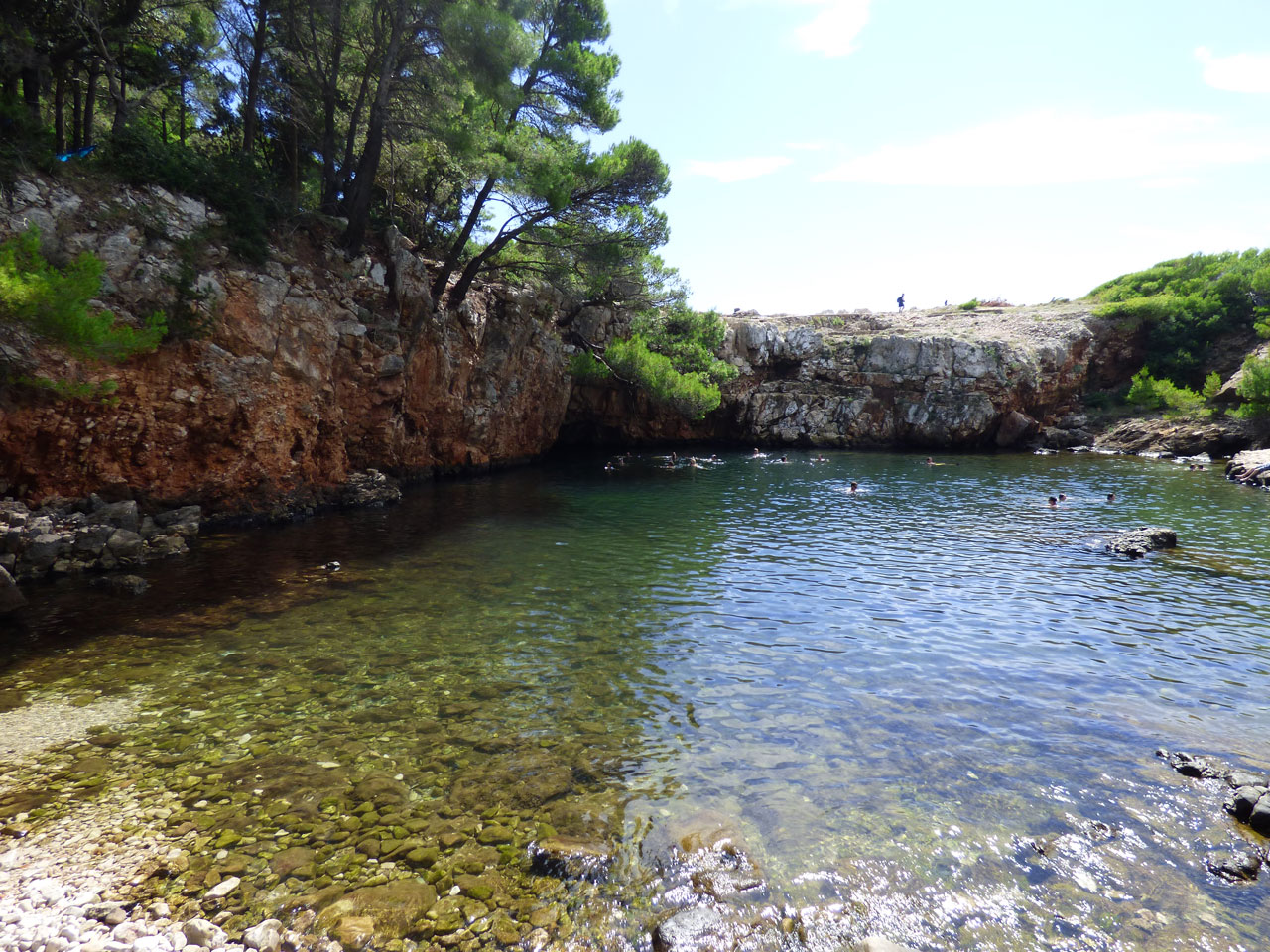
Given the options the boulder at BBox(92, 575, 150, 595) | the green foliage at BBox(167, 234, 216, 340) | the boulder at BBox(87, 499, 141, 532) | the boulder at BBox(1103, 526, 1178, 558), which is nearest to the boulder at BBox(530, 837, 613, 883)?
the boulder at BBox(92, 575, 150, 595)

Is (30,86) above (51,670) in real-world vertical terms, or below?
above

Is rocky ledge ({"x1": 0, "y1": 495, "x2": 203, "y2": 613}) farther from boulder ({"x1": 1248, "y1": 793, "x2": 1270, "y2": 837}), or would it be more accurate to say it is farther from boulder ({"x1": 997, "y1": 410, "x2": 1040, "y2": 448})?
boulder ({"x1": 997, "y1": 410, "x2": 1040, "y2": 448})

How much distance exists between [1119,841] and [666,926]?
4.44 metres

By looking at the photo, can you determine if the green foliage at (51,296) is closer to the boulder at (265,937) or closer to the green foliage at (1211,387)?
the boulder at (265,937)

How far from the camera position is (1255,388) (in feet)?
122

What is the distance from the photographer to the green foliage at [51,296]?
10.9 m

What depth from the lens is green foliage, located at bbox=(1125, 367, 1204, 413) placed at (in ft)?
146

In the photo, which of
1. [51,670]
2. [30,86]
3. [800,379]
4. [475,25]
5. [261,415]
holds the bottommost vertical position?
[51,670]

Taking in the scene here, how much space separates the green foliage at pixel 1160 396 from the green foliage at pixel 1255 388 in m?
5.20

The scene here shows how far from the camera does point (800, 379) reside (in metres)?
51.1

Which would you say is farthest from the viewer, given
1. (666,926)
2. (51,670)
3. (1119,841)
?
(51,670)

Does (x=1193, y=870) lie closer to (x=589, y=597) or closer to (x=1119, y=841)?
(x=1119, y=841)

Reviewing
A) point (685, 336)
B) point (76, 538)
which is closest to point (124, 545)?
point (76, 538)

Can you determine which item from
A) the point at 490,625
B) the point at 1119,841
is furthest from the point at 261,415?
the point at 1119,841
